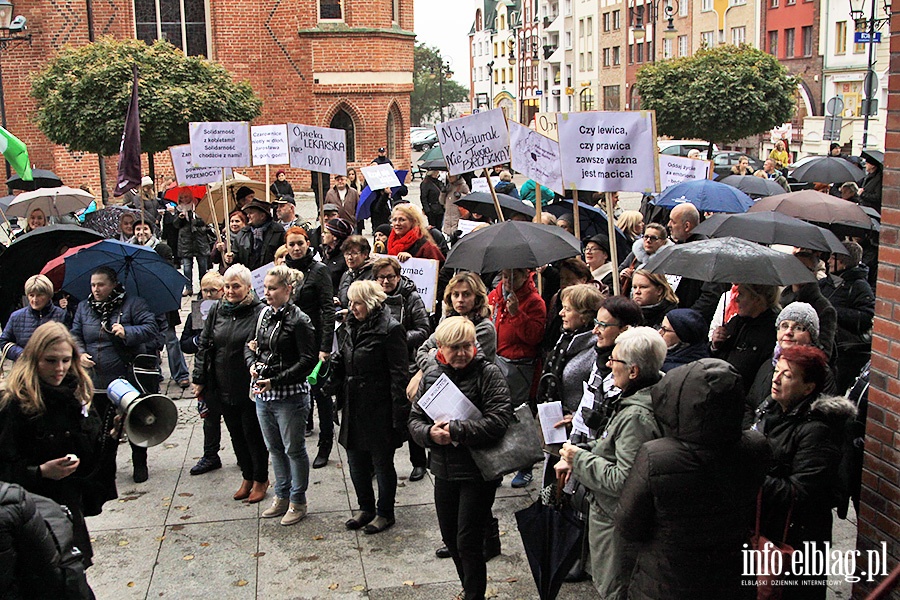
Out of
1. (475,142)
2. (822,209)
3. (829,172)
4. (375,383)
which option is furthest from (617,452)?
(829,172)

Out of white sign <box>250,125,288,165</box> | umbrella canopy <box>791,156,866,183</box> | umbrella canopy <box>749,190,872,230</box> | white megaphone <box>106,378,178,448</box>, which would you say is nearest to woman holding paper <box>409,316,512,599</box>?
white megaphone <box>106,378,178,448</box>

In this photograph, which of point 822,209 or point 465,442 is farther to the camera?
point 822,209

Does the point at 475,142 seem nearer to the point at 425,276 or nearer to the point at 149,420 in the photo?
the point at 425,276

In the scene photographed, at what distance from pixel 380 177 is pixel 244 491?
805cm

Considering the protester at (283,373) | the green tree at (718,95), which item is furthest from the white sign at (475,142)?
the green tree at (718,95)

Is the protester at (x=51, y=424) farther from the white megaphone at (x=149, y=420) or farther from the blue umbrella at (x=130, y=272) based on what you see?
the blue umbrella at (x=130, y=272)

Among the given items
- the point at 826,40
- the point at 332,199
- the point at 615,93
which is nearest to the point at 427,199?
the point at 332,199

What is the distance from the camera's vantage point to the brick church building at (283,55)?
101ft

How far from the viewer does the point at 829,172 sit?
1538 centimetres

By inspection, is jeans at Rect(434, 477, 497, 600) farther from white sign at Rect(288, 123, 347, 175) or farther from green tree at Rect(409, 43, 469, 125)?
green tree at Rect(409, 43, 469, 125)

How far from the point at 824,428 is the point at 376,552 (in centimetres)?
319

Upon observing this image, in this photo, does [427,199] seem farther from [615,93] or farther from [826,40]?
[615,93]

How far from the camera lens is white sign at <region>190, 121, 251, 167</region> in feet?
38.0

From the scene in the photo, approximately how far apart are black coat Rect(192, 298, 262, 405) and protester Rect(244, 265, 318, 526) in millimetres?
181
